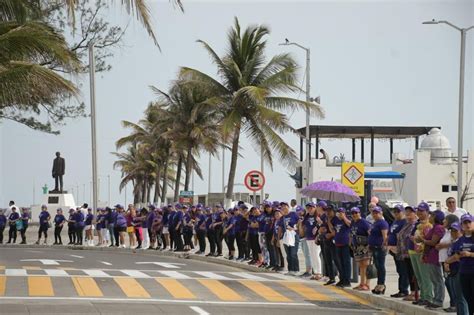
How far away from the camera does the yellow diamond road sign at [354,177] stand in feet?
95.2

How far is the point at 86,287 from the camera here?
20484mm

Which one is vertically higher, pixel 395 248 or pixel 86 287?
pixel 395 248

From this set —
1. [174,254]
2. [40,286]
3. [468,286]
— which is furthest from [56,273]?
[174,254]

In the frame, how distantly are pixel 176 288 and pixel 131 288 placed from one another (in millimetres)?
969

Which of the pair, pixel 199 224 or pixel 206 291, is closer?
pixel 206 291

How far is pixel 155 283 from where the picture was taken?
2177 centimetres

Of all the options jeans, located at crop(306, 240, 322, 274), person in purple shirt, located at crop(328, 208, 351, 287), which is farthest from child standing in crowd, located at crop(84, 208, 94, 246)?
person in purple shirt, located at crop(328, 208, 351, 287)

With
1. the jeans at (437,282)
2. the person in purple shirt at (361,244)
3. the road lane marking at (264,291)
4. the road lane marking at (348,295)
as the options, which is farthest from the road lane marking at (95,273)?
the jeans at (437,282)

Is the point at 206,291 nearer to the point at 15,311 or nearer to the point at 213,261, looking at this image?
the point at 15,311

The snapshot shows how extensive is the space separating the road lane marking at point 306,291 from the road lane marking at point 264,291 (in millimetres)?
591

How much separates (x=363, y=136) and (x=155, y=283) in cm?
6049

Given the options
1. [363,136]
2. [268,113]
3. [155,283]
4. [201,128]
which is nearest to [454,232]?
[155,283]

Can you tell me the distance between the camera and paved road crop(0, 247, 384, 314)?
17172 mm

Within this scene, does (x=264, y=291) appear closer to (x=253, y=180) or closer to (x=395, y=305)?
(x=395, y=305)
